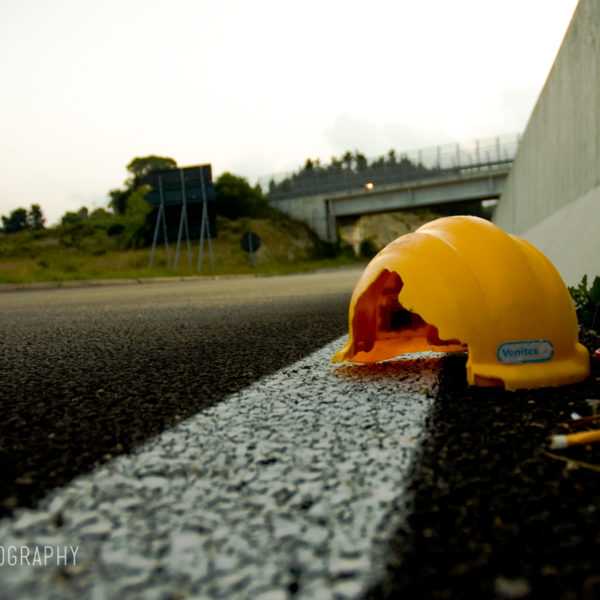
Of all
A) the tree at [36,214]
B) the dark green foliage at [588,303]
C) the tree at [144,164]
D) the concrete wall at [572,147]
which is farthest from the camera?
the tree at [36,214]

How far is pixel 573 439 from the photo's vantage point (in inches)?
52.0

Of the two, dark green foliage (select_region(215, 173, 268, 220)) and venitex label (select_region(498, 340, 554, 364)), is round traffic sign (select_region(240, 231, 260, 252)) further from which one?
venitex label (select_region(498, 340, 554, 364))

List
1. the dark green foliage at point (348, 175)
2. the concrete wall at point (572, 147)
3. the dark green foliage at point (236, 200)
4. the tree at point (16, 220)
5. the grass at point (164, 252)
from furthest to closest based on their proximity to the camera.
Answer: the tree at point (16, 220) → the dark green foliage at point (236, 200) → the dark green foliage at point (348, 175) → the grass at point (164, 252) → the concrete wall at point (572, 147)

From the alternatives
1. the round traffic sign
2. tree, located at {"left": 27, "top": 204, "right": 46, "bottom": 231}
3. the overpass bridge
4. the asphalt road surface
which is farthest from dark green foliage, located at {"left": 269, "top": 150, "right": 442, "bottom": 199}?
tree, located at {"left": 27, "top": 204, "right": 46, "bottom": 231}

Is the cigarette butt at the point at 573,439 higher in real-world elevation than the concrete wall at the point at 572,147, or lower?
lower

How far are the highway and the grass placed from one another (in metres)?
30.8

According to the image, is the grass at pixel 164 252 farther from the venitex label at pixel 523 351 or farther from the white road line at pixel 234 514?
the white road line at pixel 234 514

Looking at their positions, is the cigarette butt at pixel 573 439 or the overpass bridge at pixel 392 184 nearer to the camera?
the cigarette butt at pixel 573 439

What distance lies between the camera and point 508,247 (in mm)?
2068

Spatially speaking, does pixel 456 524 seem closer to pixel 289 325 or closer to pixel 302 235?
pixel 289 325

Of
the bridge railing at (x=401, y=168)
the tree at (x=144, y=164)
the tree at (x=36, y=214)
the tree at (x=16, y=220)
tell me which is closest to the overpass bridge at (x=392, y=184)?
the bridge railing at (x=401, y=168)

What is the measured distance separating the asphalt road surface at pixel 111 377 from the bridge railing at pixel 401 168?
130 feet

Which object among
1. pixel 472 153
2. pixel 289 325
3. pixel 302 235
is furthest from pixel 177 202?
pixel 289 325

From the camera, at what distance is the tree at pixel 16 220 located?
12288 cm
